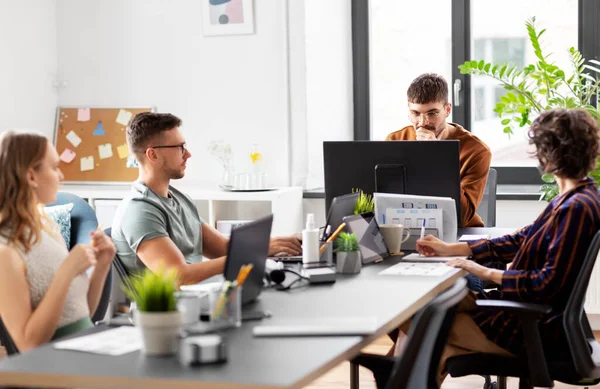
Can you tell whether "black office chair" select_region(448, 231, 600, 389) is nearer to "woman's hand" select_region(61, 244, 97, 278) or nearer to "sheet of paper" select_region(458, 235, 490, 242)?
"sheet of paper" select_region(458, 235, 490, 242)

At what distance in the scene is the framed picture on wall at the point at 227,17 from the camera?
16.8 feet

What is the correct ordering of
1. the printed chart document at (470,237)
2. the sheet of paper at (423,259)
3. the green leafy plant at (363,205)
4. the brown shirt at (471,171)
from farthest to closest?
the brown shirt at (471,171)
the printed chart document at (470,237)
the green leafy plant at (363,205)
the sheet of paper at (423,259)

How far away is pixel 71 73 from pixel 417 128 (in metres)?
2.67

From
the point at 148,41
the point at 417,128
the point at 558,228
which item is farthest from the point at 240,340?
the point at 148,41

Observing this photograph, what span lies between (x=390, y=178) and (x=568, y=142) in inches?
32.6

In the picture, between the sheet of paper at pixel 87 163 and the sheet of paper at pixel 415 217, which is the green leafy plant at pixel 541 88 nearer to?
the sheet of paper at pixel 415 217

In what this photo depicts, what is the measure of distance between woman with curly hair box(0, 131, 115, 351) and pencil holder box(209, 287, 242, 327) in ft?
1.22

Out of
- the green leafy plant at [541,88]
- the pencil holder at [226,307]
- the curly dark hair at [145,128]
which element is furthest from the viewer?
the green leafy plant at [541,88]

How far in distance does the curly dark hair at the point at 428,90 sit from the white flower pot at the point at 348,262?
1205mm

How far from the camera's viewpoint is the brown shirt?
3719mm

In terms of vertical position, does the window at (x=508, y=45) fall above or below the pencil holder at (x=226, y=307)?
above

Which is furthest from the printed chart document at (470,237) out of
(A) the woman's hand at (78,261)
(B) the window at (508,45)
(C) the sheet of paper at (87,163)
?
(C) the sheet of paper at (87,163)

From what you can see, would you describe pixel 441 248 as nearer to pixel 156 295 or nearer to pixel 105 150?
pixel 156 295

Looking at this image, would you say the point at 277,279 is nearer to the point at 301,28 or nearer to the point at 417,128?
the point at 417,128
